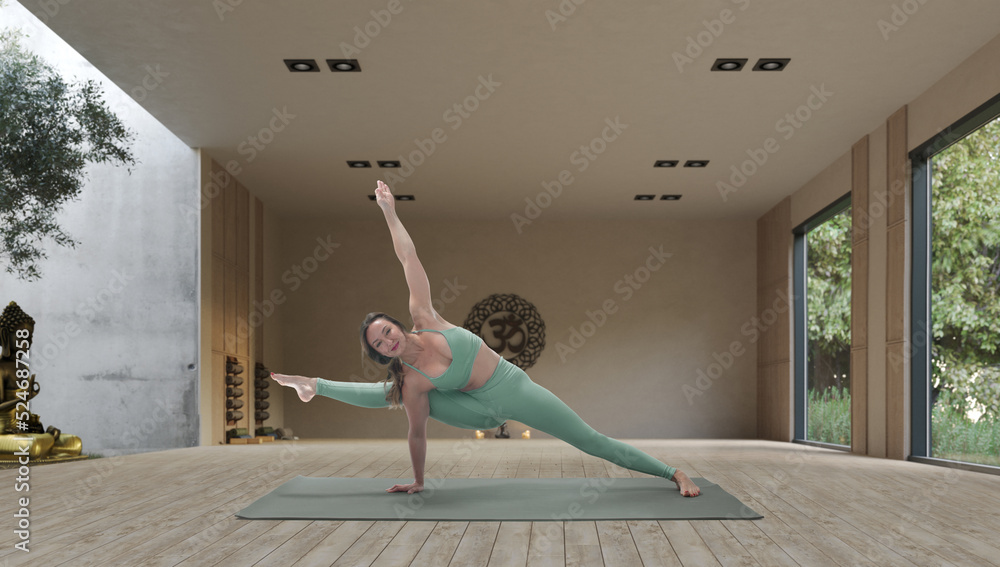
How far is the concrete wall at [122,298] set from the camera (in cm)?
776

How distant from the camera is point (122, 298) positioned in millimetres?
7930

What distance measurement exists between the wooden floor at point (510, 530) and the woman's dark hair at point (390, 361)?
70cm

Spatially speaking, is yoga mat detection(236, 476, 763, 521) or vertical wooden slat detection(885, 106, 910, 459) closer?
yoga mat detection(236, 476, 763, 521)

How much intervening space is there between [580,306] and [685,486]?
7.40m

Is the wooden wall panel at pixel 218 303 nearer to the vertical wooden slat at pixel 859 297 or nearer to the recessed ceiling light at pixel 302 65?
the recessed ceiling light at pixel 302 65

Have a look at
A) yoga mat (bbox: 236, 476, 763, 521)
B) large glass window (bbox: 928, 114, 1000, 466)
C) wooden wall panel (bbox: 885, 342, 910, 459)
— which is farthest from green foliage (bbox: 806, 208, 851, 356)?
yoga mat (bbox: 236, 476, 763, 521)

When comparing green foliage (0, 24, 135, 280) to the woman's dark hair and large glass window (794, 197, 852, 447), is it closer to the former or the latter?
the woman's dark hair

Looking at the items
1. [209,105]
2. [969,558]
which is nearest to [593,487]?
[969,558]

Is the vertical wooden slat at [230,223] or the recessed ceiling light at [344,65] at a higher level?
the recessed ceiling light at [344,65]

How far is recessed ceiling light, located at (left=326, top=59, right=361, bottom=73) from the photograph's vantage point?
5.94 m

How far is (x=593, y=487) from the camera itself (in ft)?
13.7

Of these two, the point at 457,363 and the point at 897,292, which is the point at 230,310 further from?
the point at 897,292

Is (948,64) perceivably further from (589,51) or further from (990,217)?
(589,51)

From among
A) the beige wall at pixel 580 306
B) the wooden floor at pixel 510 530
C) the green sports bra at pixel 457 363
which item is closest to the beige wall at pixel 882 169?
the wooden floor at pixel 510 530
